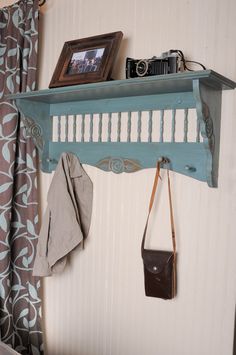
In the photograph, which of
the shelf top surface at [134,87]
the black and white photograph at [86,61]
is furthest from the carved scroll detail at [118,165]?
the black and white photograph at [86,61]

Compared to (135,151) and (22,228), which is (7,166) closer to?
(22,228)

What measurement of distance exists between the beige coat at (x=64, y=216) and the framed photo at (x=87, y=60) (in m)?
0.35

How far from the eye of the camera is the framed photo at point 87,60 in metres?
1.44

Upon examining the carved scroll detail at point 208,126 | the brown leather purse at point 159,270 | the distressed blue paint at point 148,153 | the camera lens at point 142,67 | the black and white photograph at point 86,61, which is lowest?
the brown leather purse at point 159,270

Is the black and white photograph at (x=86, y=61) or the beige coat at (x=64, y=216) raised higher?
the black and white photograph at (x=86, y=61)

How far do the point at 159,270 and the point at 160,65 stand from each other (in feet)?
2.41

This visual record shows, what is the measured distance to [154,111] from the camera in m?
1.46

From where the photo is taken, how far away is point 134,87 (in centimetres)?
133

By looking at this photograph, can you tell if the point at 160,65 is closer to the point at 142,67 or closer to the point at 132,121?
the point at 142,67

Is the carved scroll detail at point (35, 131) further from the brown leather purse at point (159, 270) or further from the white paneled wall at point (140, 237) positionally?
the brown leather purse at point (159, 270)

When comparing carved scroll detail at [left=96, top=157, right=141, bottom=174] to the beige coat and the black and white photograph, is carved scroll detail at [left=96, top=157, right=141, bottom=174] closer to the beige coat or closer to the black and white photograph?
the beige coat

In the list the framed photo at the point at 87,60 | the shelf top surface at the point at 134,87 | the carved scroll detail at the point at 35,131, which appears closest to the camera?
the shelf top surface at the point at 134,87

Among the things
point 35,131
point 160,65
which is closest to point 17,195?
point 35,131

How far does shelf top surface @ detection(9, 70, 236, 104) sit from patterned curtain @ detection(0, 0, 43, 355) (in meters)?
0.20
